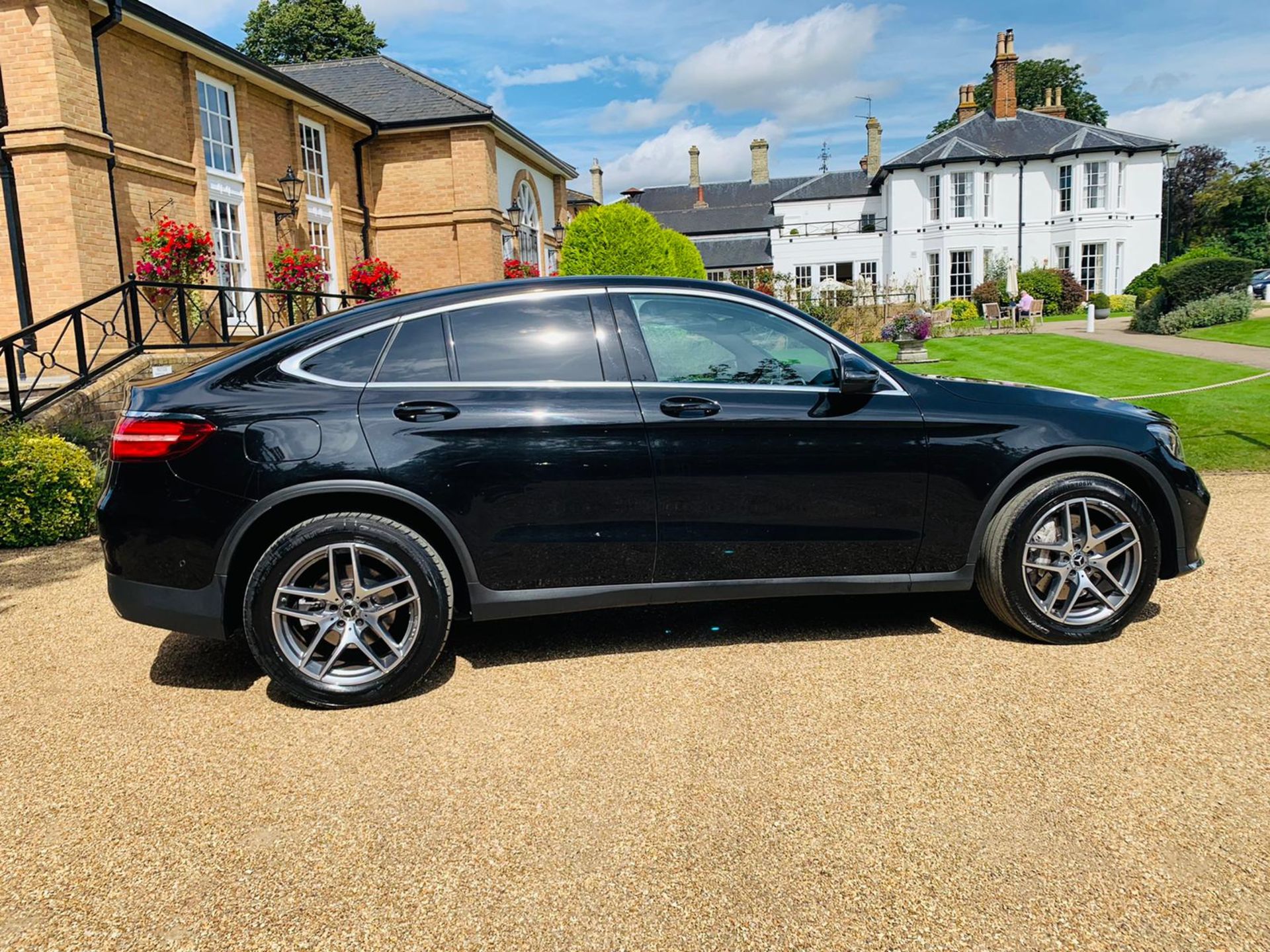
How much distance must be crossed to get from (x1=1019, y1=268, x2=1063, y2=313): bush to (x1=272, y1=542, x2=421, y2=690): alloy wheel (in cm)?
4051

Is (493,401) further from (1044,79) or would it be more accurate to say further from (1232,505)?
(1044,79)

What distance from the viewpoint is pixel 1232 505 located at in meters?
6.87

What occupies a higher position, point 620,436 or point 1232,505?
point 620,436

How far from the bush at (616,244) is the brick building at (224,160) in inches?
269

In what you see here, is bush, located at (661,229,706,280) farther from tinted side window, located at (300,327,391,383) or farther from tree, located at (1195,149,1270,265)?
tree, located at (1195,149,1270,265)

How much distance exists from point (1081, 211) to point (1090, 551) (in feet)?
145

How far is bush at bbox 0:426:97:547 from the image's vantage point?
23.7ft

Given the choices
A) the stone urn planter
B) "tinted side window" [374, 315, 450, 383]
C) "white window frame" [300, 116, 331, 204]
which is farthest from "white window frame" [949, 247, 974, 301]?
"tinted side window" [374, 315, 450, 383]

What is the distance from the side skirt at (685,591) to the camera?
12.8ft

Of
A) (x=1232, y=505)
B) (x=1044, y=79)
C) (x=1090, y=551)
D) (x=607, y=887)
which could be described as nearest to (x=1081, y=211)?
(x=1044, y=79)

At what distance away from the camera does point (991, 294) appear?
39375mm

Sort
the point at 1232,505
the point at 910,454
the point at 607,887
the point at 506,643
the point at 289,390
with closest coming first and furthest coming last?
the point at 607,887, the point at 289,390, the point at 910,454, the point at 506,643, the point at 1232,505

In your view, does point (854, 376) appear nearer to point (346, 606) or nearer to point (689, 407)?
point (689, 407)

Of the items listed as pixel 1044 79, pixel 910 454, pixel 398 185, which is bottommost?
pixel 910 454
